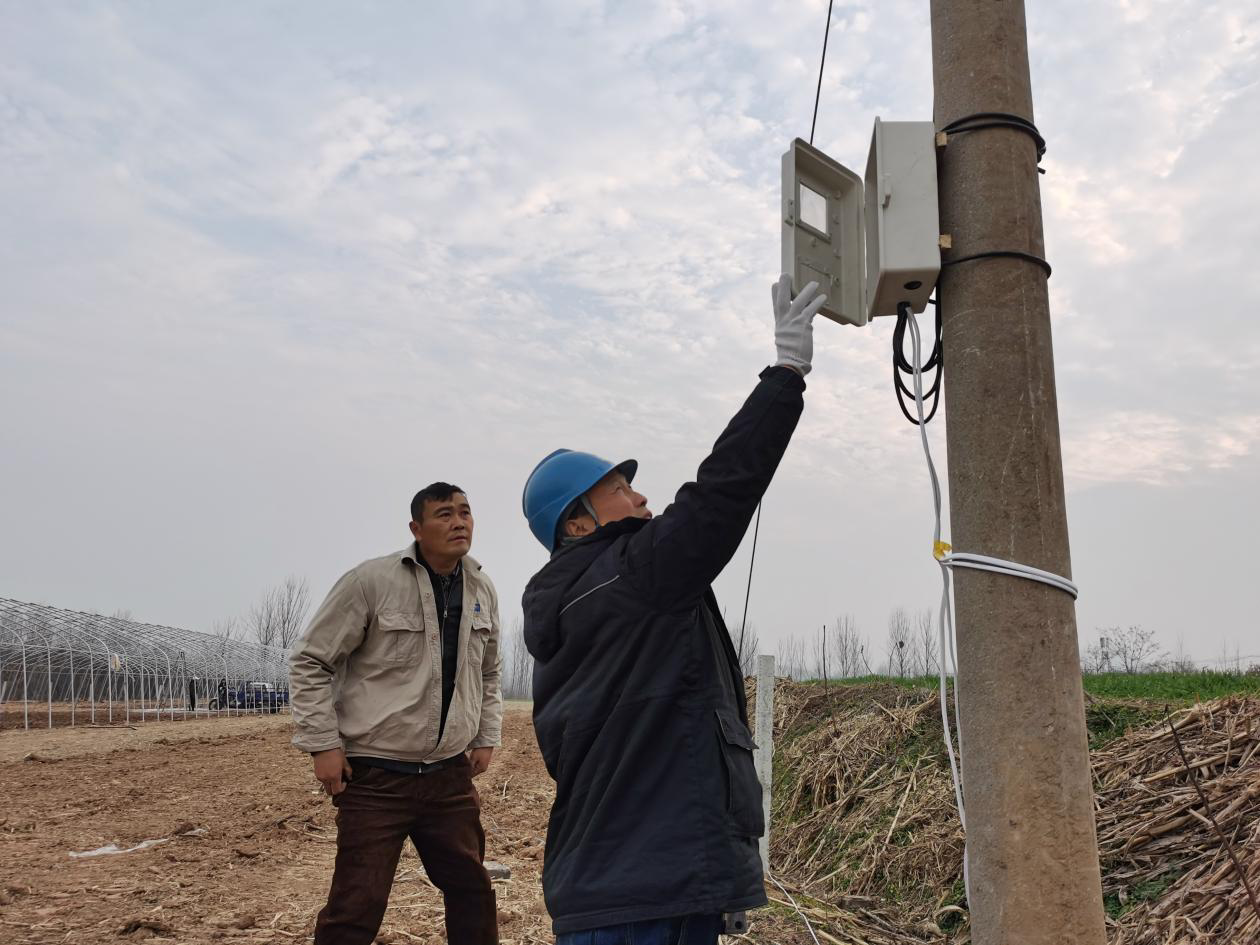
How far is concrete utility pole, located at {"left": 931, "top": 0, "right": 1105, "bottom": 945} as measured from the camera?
1.80 meters

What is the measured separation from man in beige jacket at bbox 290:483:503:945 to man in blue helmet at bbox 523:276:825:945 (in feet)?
5.58

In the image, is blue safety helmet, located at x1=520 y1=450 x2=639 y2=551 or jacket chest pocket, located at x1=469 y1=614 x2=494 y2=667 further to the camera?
jacket chest pocket, located at x1=469 y1=614 x2=494 y2=667

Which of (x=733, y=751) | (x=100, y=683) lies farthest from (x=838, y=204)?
(x=100, y=683)

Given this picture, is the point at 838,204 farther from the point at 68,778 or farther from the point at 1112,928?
the point at 68,778

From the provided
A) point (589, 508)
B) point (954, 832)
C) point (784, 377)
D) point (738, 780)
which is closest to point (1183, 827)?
point (954, 832)

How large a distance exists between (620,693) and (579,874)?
1.32ft

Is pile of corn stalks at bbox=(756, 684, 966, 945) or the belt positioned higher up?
the belt

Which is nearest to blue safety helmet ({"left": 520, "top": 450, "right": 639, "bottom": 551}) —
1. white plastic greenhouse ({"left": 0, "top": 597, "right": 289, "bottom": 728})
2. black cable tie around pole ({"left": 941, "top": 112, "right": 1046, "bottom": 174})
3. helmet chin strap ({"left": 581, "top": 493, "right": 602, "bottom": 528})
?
helmet chin strap ({"left": 581, "top": 493, "right": 602, "bottom": 528})

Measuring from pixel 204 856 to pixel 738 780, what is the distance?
22.1 ft

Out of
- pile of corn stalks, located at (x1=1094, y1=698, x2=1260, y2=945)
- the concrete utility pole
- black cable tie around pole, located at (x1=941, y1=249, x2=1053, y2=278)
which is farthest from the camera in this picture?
pile of corn stalks, located at (x1=1094, y1=698, x2=1260, y2=945)

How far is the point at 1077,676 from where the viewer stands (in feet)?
6.20

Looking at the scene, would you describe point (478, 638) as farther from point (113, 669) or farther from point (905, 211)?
point (113, 669)

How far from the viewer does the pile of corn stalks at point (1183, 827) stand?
3596 millimetres

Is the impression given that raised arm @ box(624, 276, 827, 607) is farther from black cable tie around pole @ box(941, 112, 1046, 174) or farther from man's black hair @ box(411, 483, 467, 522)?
man's black hair @ box(411, 483, 467, 522)
